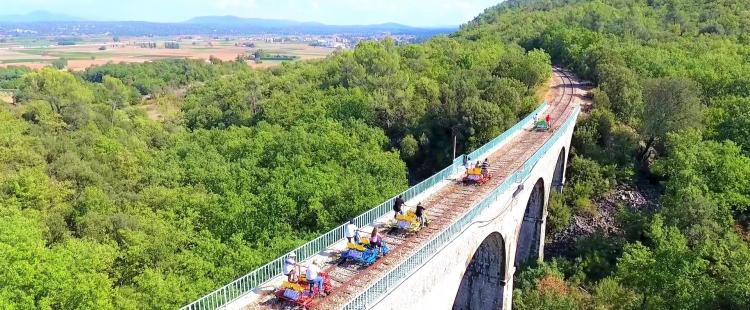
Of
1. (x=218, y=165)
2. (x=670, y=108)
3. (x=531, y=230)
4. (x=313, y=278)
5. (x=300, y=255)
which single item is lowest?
(x=531, y=230)

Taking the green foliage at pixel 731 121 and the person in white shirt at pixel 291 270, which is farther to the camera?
the green foliage at pixel 731 121

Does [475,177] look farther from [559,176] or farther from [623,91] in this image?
[623,91]

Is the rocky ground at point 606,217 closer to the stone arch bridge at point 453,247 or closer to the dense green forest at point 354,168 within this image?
the dense green forest at point 354,168

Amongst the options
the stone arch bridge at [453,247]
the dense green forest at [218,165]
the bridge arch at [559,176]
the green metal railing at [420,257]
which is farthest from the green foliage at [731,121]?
the green metal railing at [420,257]

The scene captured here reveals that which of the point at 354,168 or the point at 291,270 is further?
the point at 354,168

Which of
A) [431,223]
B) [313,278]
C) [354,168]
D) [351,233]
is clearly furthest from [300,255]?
[354,168]

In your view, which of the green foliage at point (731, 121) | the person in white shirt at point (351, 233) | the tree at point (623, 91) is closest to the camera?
the person in white shirt at point (351, 233)

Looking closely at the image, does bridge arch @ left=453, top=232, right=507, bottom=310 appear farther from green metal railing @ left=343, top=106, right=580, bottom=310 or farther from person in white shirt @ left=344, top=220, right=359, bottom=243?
person in white shirt @ left=344, top=220, right=359, bottom=243
